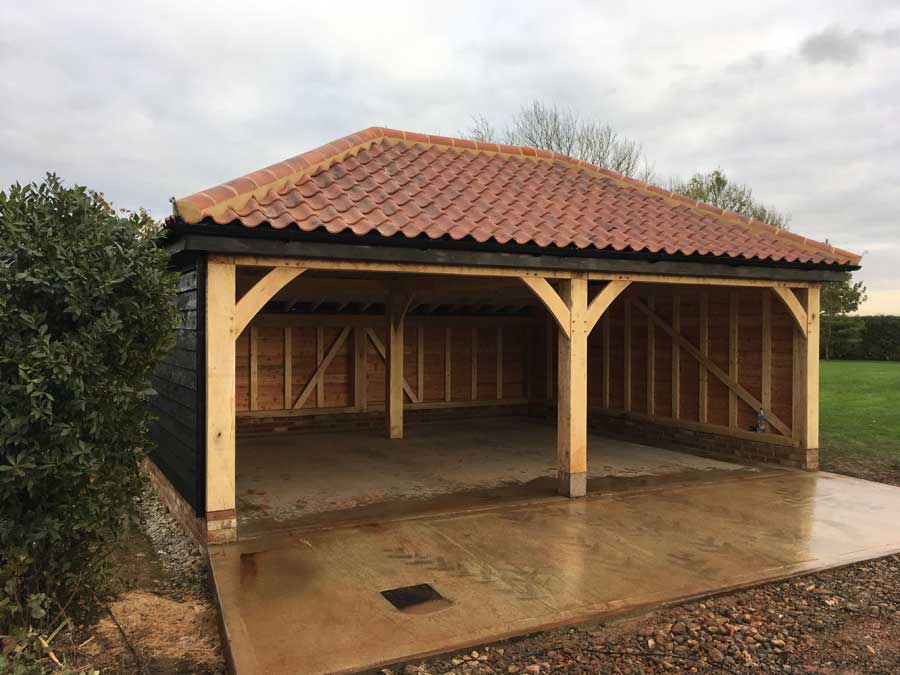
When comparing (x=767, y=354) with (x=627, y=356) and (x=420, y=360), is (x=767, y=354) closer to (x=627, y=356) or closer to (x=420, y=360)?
(x=627, y=356)

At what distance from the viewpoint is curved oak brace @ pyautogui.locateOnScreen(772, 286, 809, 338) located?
7.63m

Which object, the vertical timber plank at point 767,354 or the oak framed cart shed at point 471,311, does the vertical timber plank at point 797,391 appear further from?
the vertical timber plank at point 767,354

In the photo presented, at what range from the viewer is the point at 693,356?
9289mm

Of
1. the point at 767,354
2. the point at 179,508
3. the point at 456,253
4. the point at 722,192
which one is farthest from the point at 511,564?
the point at 722,192

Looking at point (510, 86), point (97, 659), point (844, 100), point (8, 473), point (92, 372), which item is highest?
point (510, 86)

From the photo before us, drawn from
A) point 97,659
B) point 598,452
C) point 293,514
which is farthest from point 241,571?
point 598,452

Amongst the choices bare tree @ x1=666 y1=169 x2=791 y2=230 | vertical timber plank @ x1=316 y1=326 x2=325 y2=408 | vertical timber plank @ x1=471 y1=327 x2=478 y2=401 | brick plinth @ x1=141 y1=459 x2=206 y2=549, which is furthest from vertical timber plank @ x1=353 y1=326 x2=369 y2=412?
bare tree @ x1=666 y1=169 x2=791 y2=230

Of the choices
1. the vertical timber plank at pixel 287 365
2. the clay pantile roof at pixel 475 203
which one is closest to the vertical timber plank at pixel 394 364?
the vertical timber plank at pixel 287 365

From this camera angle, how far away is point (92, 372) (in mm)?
3557

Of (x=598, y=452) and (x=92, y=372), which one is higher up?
(x=92, y=372)

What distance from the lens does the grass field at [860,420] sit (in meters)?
8.71

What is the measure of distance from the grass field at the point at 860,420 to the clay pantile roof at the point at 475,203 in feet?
8.99

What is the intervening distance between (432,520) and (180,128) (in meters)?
16.1

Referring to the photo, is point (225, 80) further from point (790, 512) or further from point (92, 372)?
point (790, 512)
